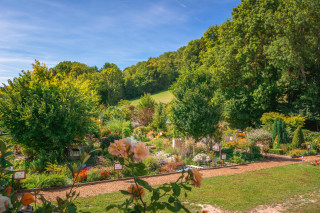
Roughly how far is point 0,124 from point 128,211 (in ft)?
31.6

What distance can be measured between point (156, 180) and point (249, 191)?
126 inches

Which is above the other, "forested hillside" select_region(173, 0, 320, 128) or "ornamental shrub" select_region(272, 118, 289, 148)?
"forested hillside" select_region(173, 0, 320, 128)

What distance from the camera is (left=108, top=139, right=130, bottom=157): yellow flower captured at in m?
1.36

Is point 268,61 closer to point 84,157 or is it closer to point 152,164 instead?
point 152,164

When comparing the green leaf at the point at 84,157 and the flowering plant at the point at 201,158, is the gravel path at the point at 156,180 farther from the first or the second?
the green leaf at the point at 84,157

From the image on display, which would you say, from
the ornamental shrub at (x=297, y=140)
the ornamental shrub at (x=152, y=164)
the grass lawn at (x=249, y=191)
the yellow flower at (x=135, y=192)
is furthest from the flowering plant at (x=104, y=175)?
the ornamental shrub at (x=297, y=140)

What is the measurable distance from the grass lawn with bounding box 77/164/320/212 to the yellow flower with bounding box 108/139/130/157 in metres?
4.52

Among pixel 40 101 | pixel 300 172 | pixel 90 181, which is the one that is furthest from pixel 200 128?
pixel 40 101

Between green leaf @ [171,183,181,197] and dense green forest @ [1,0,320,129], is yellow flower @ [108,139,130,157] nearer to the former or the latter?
green leaf @ [171,183,181,197]

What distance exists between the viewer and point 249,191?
21.9 feet

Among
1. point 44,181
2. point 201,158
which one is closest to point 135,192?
point 44,181

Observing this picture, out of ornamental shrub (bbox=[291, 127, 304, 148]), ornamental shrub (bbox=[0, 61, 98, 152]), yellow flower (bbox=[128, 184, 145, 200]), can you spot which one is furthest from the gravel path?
yellow flower (bbox=[128, 184, 145, 200])

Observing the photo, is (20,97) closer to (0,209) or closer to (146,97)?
(0,209)

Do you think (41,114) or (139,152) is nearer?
(139,152)
